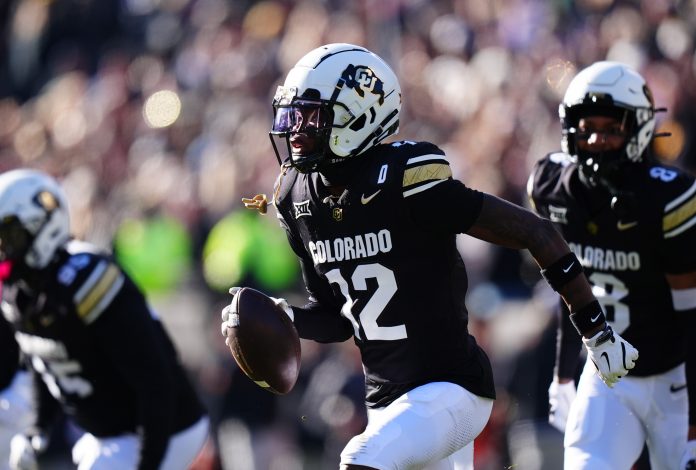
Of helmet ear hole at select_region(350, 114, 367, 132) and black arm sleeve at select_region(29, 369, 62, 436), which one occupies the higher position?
helmet ear hole at select_region(350, 114, 367, 132)

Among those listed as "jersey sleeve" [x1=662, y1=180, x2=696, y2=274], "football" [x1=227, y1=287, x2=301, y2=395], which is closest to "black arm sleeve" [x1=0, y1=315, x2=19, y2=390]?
"football" [x1=227, y1=287, x2=301, y2=395]

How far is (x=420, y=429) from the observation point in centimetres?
444

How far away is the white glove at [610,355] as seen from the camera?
4469mm

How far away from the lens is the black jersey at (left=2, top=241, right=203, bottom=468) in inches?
230

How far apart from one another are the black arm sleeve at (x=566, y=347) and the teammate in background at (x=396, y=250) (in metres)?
1.06

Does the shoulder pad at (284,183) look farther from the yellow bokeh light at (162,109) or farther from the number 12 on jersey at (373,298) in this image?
the yellow bokeh light at (162,109)

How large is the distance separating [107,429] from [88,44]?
25.3 feet

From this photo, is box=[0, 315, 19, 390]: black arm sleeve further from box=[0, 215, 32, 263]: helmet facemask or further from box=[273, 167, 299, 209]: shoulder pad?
box=[273, 167, 299, 209]: shoulder pad

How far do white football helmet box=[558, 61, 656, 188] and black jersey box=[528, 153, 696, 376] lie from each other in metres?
0.09

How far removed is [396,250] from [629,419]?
4.79 feet

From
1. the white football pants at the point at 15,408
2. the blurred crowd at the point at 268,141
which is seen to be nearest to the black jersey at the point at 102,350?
the white football pants at the point at 15,408

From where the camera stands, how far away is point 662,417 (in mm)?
5500

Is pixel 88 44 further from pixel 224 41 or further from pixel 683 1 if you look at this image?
pixel 683 1

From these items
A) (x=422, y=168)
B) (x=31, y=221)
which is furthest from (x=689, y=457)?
(x=31, y=221)
